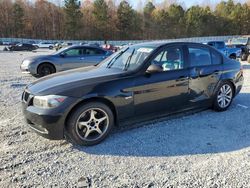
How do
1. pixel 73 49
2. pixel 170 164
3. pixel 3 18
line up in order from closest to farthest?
pixel 170 164, pixel 73 49, pixel 3 18

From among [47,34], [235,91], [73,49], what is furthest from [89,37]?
[235,91]

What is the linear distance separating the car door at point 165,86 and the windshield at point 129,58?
227 millimetres

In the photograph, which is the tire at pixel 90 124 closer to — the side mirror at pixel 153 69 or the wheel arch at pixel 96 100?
the wheel arch at pixel 96 100

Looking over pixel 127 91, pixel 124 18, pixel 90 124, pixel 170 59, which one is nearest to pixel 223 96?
pixel 170 59

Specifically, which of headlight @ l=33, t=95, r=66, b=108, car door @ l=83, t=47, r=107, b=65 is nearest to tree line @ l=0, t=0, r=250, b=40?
car door @ l=83, t=47, r=107, b=65

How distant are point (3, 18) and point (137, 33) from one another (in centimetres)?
4035

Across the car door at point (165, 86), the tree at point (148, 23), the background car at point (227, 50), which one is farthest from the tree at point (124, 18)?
the car door at point (165, 86)

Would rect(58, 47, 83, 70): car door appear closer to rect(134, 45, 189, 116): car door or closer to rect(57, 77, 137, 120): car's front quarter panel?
rect(134, 45, 189, 116): car door

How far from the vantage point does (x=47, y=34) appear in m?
82.2

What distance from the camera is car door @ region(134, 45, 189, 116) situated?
4449 millimetres

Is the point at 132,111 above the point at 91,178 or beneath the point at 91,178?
above

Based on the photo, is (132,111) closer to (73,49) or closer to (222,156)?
(222,156)

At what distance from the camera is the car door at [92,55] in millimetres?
11594

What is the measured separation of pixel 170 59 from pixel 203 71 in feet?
2.65
